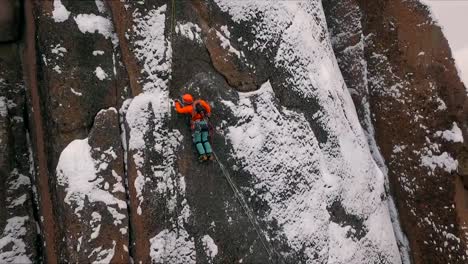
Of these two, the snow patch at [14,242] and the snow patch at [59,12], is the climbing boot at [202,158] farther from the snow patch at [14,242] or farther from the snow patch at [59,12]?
Result: the snow patch at [14,242]

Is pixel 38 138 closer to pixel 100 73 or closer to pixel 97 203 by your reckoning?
pixel 100 73

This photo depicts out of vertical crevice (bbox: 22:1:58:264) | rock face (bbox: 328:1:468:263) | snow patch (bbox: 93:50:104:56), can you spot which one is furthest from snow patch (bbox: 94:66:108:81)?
rock face (bbox: 328:1:468:263)

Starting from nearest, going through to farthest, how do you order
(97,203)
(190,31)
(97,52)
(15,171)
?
(97,203) < (97,52) < (190,31) < (15,171)

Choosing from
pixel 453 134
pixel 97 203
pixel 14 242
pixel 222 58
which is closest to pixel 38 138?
pixel 97 203

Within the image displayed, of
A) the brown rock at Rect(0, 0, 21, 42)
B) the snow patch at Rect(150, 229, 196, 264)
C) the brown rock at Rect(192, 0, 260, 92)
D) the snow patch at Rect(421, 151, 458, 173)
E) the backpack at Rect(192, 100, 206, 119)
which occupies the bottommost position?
the snow patch at Rect(150, 229, 196, 264)

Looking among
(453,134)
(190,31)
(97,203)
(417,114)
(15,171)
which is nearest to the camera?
(97,203)

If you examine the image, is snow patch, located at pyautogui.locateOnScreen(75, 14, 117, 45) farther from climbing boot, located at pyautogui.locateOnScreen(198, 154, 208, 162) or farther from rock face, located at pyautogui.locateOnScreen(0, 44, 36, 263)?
climbing boot, located at pyautogui.locateOnScreen(198, 154, 208, 162)

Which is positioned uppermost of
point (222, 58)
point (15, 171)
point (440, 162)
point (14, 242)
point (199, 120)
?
point (222, 58)
